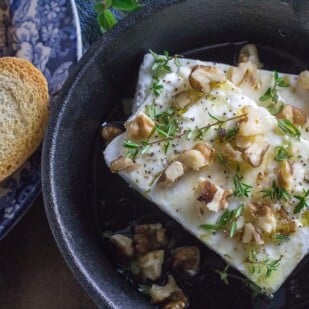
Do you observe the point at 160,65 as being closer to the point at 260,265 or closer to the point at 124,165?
the point at 124,165

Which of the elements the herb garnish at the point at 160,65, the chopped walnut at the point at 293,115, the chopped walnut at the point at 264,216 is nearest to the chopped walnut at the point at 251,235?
the chopped walnut at the point at 264,216

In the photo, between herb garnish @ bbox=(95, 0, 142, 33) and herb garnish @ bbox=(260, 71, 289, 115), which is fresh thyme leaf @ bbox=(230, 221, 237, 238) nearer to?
herb garnish @ bbox=(260, 71, 289, 115)

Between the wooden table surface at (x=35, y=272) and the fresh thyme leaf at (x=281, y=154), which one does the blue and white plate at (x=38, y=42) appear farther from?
Answer: the fresh thyme leaf at (x=281, y=154)

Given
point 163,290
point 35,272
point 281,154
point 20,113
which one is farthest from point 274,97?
point 35,272

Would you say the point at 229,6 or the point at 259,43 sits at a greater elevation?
the point at 229,6

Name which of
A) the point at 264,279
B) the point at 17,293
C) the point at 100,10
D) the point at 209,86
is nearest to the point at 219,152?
the point at 209,86

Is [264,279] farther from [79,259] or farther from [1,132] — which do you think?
[1,132]
